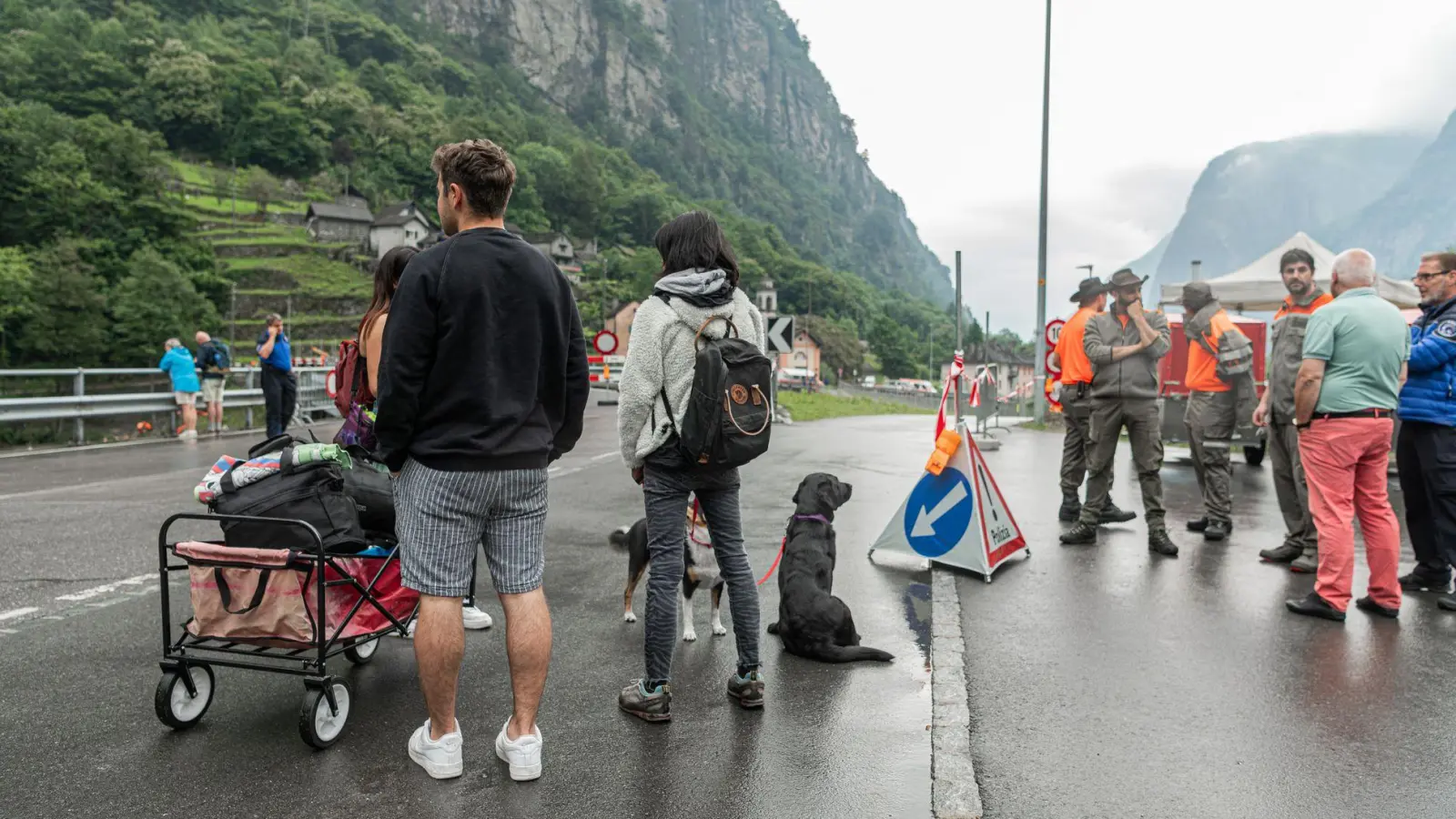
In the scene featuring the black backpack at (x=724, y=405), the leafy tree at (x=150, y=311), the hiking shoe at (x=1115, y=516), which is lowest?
the hiking shoe at (x=1115, y=516)

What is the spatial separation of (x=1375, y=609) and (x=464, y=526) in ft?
17.9

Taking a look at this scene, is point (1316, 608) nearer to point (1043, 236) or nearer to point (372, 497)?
point (372, 497)

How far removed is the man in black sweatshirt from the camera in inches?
125

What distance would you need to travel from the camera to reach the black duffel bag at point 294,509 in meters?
3.67

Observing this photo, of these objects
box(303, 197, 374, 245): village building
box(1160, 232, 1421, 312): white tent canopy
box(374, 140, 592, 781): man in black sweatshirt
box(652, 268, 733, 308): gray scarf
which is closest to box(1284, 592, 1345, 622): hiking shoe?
box(652, 268, 733, 308): gray scarf

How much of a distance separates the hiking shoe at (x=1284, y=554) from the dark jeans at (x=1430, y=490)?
0.86 metres

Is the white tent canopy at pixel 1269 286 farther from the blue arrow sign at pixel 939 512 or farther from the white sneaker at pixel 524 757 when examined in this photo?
the white sneaker at pixel 524 757

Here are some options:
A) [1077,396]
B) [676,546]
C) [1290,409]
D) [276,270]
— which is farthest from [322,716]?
[276,270]

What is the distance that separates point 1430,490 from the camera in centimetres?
612

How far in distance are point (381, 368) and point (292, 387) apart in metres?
13.3

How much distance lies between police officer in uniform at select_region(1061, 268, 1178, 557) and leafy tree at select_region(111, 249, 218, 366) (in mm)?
78725

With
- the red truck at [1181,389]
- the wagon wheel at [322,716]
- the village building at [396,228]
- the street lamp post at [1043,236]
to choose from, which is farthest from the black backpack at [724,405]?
the village building at [396,228]

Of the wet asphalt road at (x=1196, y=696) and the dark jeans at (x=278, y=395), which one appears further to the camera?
the dark jeans at (x=278, y=395)

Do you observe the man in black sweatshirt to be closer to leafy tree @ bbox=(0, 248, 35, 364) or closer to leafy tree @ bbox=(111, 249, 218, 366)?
A: leafy tree @ bbox=(111, 249, 218, 366)
